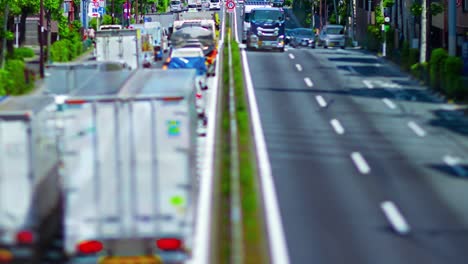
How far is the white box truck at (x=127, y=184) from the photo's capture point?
17.1 metres

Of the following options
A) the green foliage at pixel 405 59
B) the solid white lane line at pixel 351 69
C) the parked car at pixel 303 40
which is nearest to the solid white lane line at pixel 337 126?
the solid white lane line at pixel 351 69

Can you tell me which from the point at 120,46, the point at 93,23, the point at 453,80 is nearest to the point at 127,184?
the point at 453,80

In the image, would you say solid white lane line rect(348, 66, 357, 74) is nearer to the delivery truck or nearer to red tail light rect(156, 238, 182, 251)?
red tail light rect(156, 238, 182, 251)

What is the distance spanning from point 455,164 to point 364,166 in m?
2.65

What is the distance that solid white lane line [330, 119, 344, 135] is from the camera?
111 feet

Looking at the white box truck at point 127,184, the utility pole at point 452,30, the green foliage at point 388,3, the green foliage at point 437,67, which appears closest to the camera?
the white box truck at point 127,184

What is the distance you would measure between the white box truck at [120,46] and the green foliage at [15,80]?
8.25m

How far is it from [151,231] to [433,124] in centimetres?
2071

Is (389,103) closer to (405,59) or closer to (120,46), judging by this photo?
(405,59)

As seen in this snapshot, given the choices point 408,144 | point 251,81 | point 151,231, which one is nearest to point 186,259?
point 151,231

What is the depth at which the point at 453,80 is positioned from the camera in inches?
1631

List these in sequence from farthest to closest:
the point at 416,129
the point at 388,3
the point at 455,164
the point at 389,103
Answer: the point at 388,3 < the point at 389,103 < the point at 416,129 < the point at 455,164

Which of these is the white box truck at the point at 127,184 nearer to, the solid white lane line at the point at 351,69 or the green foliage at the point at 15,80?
the green foliage at the point at 15,80

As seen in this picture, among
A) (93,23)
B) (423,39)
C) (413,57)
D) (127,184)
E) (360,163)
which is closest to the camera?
(127,184)
